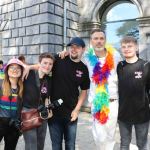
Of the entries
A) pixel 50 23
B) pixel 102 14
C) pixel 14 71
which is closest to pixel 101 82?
pixel 14 71

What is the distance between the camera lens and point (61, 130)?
13.8 ft

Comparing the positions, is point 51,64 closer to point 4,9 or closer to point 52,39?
point 52,39

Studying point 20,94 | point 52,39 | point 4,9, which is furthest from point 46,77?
point 4,9

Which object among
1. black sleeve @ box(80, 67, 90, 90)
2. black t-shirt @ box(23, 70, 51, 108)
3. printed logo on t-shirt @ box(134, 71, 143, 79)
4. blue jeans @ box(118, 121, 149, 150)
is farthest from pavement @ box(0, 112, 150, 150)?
printed logo on t-shirt @ box(134, 71, 143, 79)

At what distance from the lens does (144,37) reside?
9.34 metres

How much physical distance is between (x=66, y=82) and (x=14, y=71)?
67cm

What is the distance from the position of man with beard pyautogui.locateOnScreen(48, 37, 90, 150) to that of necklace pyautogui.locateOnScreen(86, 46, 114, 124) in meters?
0.14

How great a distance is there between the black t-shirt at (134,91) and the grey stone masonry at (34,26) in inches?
234

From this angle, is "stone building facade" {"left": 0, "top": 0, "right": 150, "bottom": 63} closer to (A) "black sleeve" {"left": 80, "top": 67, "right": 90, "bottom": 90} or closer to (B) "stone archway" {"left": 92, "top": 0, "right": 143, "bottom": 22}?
(B) "stone archway" {"left": 92, "top": 0, "right": 143, "bottom": 22}

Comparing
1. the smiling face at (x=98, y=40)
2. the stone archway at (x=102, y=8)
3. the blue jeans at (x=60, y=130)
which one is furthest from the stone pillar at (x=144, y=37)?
the blue jeans at (x=60, y=130)

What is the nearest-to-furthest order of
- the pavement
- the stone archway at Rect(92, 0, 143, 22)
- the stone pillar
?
the pavement < the stone pillar < the stone archway at Rect(92, 0, 143, 22)

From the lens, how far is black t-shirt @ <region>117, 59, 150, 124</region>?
3.89 m

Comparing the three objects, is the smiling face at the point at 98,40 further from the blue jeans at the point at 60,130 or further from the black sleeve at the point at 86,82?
the blue jeans at the point at 60,130

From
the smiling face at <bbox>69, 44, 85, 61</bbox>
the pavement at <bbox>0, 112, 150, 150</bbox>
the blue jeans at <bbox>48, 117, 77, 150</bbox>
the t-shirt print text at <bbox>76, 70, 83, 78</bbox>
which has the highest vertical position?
the smiling face at <bbox>69, 44, 85, 61</bbox>
